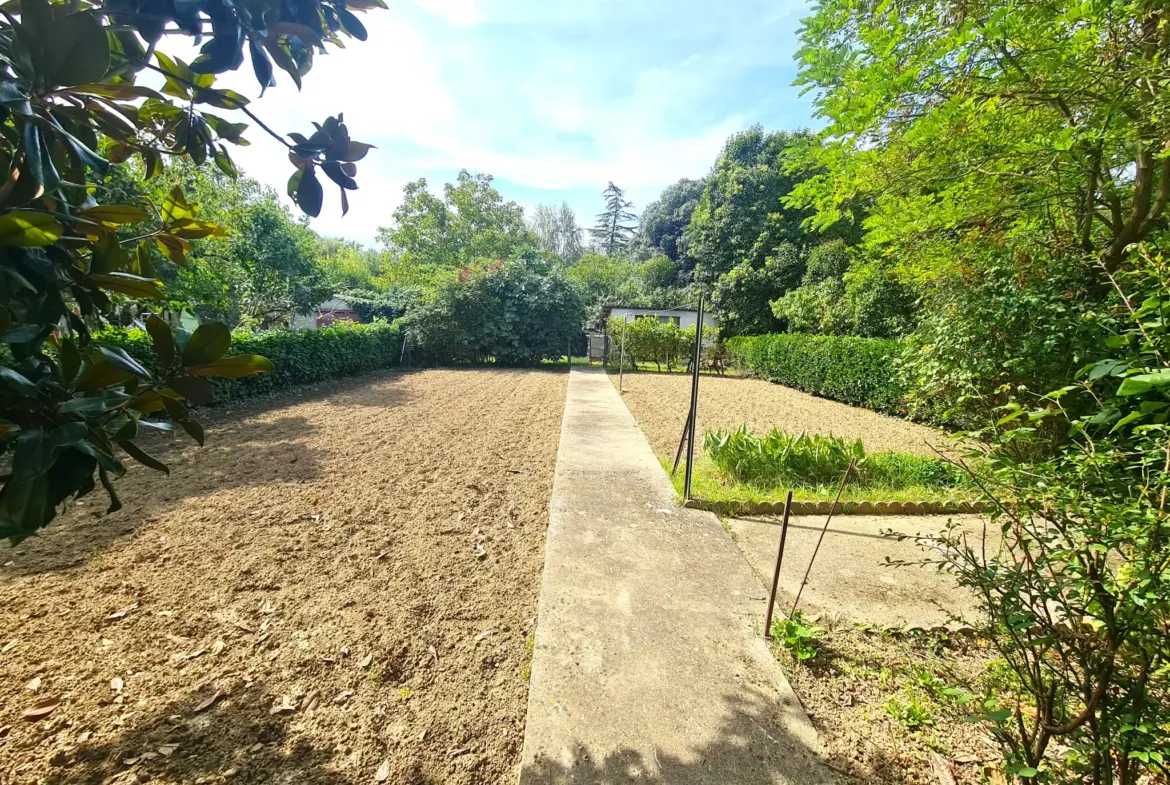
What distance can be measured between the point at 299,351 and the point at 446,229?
22.6 metres

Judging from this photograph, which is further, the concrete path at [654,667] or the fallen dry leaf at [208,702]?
the fallen dry leaf at [208,702]

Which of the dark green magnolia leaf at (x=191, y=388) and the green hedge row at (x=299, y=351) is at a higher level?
the dark green magnolia leaf at (x=191, y=388)

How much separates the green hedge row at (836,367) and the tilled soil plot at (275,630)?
7523 mm

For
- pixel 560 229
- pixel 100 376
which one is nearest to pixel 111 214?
pixel 100 376

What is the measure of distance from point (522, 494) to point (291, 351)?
8.42m

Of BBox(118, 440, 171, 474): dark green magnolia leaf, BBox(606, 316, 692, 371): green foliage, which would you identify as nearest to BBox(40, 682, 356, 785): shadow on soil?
BBox(118, 440, 171, 474): dark green magnolia leaf

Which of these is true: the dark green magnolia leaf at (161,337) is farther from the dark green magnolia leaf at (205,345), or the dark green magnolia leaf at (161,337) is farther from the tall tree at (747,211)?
the tall tree at (747,211)

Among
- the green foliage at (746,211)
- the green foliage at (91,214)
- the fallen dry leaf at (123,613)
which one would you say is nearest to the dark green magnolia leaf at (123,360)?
the green foliage at (91,214)

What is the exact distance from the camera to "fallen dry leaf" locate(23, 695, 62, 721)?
6.09 ft

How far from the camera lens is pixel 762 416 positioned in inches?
357

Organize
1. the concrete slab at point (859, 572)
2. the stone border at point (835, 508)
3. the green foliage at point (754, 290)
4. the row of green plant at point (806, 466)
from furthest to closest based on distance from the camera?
1. the green foliage at point (754, 290)
2. the row of green plant at point (806, 466)
3. the stone border at point (835, 508)
4. the concrete slab at point (859, 572)

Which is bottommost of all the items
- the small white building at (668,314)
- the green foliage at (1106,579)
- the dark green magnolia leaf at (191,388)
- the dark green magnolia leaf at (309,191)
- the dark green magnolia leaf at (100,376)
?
the green foliage at (1106,579)

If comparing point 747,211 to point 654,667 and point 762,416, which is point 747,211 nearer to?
point 762,416

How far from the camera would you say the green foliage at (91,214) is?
81cm
